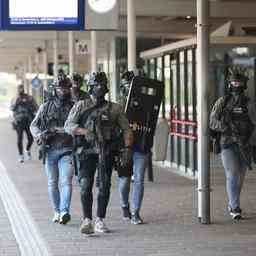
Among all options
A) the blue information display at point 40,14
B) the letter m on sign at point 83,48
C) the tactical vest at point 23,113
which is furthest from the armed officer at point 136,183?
the letter m on sign at point 83,48

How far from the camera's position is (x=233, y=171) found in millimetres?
9562

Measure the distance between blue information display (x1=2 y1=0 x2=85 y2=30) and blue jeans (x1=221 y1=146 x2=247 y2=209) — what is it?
16.5ft

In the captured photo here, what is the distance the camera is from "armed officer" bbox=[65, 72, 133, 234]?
8.52 metres

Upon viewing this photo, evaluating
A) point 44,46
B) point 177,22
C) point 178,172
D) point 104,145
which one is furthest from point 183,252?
point 44,46

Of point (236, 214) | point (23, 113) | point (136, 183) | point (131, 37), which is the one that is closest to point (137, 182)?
point (136, 183)

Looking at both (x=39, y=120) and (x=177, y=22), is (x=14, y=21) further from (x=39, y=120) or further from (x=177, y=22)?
(x=177, y=22)

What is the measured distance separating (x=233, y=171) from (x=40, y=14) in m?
5.41

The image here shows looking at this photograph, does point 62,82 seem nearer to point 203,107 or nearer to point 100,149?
point 100,149

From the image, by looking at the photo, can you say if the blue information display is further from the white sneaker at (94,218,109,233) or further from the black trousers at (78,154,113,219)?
the white sneaker at (94,218,109,233)

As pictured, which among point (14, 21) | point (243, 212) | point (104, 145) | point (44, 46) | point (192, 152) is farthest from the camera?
point (44, 46)

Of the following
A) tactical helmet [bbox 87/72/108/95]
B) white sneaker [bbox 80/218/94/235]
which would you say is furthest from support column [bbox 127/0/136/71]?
white sneaker [bbox 80/218/94/235]

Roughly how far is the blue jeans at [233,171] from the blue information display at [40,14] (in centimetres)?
502

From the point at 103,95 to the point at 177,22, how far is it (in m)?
20.1

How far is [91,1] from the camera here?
46.2ft
